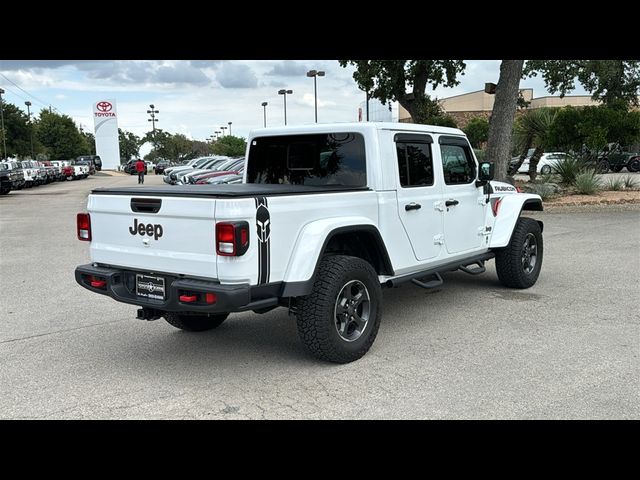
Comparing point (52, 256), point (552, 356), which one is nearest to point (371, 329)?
point (552, 356)

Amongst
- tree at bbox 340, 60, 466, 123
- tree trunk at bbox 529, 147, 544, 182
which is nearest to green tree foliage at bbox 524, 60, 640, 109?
tree at bbox 340, 60, 466, 123

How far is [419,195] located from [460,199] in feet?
2.76

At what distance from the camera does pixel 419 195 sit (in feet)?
18.5

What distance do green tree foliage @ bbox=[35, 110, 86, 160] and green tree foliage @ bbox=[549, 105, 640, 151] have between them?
70.8m

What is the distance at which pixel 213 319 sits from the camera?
5832mm

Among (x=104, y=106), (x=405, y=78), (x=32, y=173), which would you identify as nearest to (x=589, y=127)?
(x=405, y=78)

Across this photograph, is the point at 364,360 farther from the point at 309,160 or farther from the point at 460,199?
the point at 460,199

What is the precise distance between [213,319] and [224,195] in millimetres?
2168

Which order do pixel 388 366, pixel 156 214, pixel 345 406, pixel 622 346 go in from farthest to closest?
pixel 622 346 → pixel 388 366 → pixel 156 214 → pixel 345 406

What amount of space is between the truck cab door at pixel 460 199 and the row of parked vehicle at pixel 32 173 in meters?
25.9

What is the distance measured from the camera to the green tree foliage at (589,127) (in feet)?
63.3

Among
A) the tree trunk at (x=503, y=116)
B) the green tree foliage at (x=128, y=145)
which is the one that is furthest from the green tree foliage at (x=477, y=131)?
the green tree foliage at (x=128, y=145)

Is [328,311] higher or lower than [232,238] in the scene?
lower
